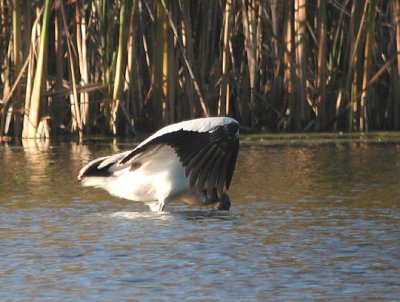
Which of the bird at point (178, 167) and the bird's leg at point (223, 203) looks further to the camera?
the bird's leg at point (223, 203)

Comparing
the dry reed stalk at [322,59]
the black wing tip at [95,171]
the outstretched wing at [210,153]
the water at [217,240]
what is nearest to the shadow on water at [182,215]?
the water at [217,240]

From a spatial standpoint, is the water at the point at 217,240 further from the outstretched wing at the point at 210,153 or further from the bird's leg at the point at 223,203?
the outstretched wing at the point at 210,153

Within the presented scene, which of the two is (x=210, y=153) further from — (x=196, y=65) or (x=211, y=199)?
(x=196, y=65)

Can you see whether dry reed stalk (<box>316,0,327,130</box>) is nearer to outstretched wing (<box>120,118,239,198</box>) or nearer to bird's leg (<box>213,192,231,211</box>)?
bird's leg (<box>213,192,231,211</box>)

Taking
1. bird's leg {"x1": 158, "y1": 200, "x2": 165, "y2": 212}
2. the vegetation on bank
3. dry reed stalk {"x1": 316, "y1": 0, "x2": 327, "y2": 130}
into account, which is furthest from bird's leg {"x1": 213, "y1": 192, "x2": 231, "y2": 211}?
dry reed stalk {"x1": 316, "y1": 0, "x2": 327, "y2": 130}

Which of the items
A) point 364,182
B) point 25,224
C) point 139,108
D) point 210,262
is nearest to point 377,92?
point 139,108

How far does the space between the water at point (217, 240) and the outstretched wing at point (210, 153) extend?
0.75 ft

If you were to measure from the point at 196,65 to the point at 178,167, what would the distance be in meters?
5.03

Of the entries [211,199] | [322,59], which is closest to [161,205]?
[211,199]

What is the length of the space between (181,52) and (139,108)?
2.46 feet

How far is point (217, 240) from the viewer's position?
560 cm

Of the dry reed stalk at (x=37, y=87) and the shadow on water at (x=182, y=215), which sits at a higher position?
the dry reed stalk at (x=37, y=87)

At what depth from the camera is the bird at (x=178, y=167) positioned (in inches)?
256

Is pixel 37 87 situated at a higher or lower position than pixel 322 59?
lower
